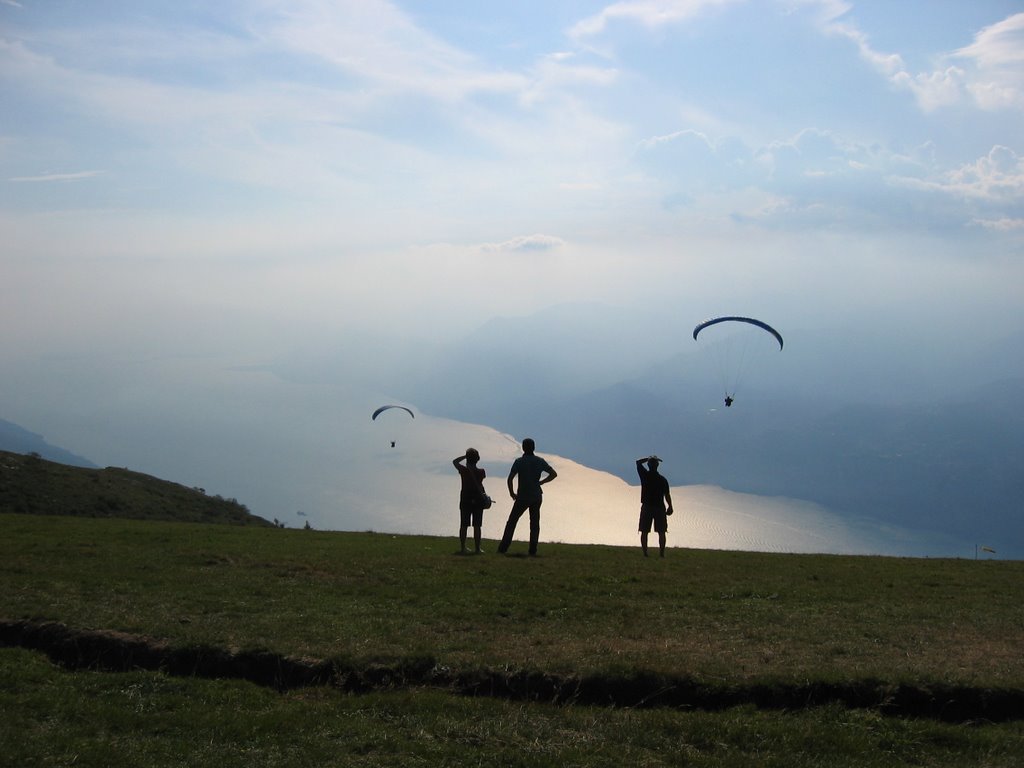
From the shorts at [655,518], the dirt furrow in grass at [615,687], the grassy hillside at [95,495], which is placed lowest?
the dirt furrow in grass at [615,687]

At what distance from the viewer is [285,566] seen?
16.8 meters

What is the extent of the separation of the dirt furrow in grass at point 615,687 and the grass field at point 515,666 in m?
0.03

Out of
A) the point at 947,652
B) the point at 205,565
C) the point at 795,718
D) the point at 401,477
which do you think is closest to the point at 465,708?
the point at 795,718

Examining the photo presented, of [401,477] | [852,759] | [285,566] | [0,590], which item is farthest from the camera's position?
[401,477]

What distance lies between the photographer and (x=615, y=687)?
9992 mm

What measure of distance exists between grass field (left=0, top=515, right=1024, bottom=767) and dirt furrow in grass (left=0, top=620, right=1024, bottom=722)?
0.03 metres

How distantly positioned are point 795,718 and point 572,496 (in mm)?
130419

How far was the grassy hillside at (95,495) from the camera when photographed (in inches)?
1283

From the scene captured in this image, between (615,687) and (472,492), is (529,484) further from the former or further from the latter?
(615,687)

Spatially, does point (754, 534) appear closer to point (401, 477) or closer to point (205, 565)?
point (401, 477)

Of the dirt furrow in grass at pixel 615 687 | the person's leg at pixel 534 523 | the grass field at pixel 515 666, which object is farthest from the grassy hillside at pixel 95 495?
the dirt furrow in grass at pixel 615 687

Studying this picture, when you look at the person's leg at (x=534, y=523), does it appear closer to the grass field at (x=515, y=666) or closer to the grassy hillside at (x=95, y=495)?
the grass field at (x=515, y=666)

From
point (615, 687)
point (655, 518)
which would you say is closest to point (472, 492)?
point (655, 518)

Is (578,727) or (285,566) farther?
(285,566)
